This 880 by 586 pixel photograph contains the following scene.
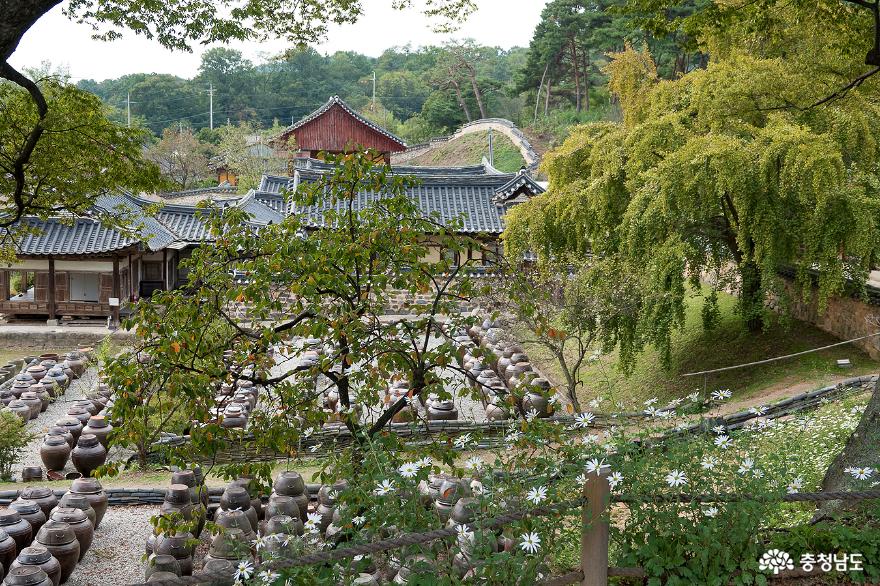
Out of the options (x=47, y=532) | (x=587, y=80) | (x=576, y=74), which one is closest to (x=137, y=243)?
(x=47, y=532)

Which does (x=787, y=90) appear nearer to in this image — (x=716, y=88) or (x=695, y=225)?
(x=716, y=88)

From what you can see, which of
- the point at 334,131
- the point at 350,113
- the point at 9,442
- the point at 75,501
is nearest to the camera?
the point at 75,501

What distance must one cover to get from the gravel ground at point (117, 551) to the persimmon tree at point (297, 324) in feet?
8.71

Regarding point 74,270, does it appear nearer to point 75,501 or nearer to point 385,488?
point 75,501

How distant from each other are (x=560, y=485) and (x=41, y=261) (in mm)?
20001

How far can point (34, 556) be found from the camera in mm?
6094

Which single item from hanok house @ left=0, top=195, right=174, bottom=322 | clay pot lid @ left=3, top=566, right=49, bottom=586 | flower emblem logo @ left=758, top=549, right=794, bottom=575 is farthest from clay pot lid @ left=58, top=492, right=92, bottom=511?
hanok house @ left=0, top=195, right=174, bottom=322

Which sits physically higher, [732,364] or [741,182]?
[741,182]

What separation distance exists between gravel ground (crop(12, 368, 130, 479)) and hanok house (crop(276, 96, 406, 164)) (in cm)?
2381

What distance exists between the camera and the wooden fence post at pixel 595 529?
3750mm

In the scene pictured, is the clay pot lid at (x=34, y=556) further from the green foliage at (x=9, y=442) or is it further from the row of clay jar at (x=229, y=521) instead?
the green foliage at (x=9, y=442)

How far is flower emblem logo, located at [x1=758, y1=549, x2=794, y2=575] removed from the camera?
12.6 ft

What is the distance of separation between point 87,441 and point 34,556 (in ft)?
14.1

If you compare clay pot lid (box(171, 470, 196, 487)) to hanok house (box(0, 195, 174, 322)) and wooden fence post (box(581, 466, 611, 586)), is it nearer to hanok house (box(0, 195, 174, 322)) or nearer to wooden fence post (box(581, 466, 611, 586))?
wooden fence post (box(581, 466, 611, 586))
